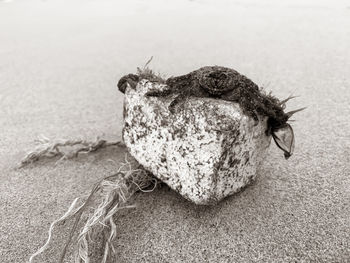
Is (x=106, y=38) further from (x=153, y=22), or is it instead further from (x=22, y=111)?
(x=22, y=111)

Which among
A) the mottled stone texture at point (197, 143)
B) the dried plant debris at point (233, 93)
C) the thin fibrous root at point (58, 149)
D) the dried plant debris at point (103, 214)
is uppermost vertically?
the dried plant debris at point (233, 93)

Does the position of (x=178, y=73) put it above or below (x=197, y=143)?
below

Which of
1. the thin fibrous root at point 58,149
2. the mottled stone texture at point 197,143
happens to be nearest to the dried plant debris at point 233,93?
the mottled stone texture at point 197,143

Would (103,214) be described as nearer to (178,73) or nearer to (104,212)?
(104,212)

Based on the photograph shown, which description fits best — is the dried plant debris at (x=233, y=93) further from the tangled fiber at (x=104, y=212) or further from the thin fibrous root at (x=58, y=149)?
the thin fibrous root at (x=58, y=149)

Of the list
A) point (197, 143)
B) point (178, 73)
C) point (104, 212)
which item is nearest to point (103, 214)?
point (104, 212)
